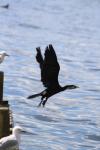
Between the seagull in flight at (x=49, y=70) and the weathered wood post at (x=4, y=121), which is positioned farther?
the seagull in flight at (x=49, y=70)

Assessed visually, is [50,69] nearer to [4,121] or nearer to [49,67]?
[49,67]

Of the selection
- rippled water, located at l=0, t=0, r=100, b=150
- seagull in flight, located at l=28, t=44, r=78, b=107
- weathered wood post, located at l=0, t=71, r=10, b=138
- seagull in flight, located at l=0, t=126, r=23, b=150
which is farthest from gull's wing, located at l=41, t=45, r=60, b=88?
rippled water, located at l=0, t=0, r=100, b=150

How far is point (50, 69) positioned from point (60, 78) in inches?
550

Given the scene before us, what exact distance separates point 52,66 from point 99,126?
7610mm

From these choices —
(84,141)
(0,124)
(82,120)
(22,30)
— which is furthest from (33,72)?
(0,124)

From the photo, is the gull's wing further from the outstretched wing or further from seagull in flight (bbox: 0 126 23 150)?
seagull in flight (bbox: 0 126 23 150)

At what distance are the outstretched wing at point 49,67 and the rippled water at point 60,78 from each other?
3.18 m

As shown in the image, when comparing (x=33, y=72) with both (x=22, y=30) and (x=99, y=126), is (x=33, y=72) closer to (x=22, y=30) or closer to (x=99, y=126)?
(x=99, y=126)

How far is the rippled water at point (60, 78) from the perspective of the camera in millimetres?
18172

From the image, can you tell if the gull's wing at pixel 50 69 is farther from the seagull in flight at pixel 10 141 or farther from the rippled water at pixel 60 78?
the rippled water at pixel 60 78

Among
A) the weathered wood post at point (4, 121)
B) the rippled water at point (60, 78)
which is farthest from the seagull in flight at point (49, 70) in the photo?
the rippled water at point (60, 78)

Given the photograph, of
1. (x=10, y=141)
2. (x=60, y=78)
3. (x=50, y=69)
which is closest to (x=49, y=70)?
(x=50, y=69)

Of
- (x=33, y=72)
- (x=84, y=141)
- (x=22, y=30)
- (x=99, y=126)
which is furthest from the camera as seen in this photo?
(x=22, y=30)

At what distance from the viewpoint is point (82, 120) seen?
66.7 ft
